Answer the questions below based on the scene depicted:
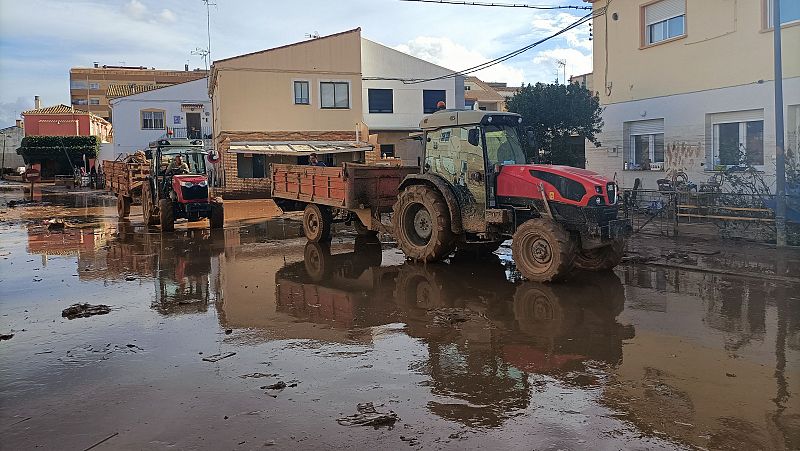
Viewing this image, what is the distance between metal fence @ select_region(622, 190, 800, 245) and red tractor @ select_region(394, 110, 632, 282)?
2892mm

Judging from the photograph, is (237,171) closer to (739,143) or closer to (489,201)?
(739,143)

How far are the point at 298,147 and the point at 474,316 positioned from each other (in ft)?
76.0

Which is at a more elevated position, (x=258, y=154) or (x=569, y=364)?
(x=258, y=154)

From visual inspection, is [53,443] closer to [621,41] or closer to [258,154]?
[621,41]

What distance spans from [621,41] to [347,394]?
1674 cm

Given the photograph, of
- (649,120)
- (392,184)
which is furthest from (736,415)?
(649,120)

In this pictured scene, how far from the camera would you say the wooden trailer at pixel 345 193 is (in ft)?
40.6

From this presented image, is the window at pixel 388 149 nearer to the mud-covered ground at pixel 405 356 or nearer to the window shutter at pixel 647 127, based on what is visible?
the window shutter at pixel 647 127

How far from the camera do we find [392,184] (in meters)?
12.6

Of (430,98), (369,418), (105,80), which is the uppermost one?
(105,80)

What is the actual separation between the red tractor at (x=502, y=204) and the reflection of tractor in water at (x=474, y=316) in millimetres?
393

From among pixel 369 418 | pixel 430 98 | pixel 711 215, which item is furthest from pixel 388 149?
pixel 369 418

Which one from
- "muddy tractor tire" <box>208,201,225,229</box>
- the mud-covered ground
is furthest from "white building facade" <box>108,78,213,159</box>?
the mud-covered ground

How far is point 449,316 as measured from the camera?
7.59 m
